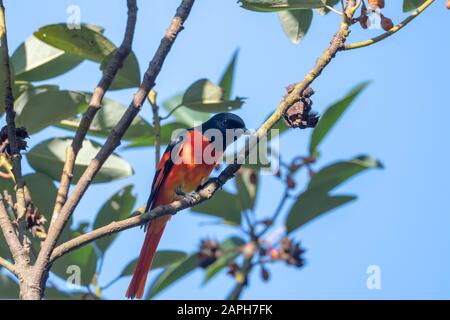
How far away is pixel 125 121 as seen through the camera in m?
2.62

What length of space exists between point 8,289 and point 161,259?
0.88m

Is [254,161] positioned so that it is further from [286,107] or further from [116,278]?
[286,107]

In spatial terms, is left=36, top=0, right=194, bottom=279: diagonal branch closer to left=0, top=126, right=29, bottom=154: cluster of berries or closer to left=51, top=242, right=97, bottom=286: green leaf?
left=0, top=126, right=29, bottom=154: cluster of berries

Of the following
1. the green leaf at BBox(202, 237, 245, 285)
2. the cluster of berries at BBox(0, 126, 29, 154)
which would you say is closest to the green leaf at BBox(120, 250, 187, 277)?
the green leaf at BBox(202, 237, 245, 285)

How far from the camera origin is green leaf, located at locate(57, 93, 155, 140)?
3812 millimetres

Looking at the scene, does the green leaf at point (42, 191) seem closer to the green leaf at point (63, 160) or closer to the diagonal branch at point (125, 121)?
the green leaf at point (63, 160)

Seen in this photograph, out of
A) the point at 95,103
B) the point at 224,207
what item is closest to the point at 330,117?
the point at 224,207

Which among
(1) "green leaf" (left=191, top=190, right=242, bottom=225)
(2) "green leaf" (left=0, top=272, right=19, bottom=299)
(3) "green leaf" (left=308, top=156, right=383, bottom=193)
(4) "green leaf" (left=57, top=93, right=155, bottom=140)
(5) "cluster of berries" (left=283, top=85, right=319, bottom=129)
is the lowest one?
(2) "green leaf" (left=0, top=272, right=19, bottom=299)

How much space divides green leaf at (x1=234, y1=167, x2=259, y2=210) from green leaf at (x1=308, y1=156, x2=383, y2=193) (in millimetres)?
331

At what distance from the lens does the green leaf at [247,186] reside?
4203mm

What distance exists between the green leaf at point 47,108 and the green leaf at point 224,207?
39.8 inches

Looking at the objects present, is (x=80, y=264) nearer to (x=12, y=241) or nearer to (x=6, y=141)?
(x=6, y=141)

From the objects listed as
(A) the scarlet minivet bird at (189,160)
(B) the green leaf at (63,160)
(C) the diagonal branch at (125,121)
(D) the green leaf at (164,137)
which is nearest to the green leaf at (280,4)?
(C) the diagonal branch at (125,121)

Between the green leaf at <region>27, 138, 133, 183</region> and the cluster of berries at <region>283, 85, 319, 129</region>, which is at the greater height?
the cluster of berries at <region>283, 85, 319, 129</region>
